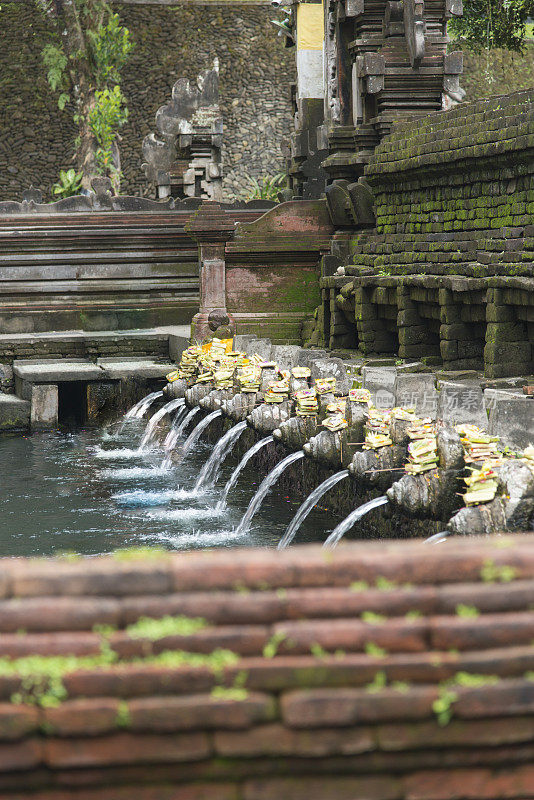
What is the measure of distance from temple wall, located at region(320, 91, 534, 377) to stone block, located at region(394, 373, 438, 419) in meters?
1.75

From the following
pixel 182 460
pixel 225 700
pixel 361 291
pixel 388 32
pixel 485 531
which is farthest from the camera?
pixel 388 32

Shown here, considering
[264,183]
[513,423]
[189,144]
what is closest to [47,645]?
[513,423]

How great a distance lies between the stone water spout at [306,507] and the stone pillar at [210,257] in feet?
19.3

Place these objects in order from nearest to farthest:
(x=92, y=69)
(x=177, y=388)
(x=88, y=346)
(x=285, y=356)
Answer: (x=285, y=356)
(x=177, y=388)
(x=88, y=346)
(x=92, y=69)

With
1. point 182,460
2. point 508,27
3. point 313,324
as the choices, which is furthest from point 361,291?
point 508,27

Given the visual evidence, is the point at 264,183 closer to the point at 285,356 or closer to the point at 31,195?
the point at 31,195

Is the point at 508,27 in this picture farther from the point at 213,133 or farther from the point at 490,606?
the point at 490,606

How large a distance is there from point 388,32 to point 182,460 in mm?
6464

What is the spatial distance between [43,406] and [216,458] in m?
3.47

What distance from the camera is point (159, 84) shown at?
3412 centimetres

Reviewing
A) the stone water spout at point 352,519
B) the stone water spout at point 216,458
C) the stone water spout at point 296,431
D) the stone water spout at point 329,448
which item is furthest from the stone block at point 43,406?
the stone water spout at point 352,519

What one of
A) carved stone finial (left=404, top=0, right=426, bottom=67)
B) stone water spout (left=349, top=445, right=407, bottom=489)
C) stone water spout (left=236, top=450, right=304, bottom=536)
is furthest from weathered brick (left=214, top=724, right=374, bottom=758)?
carved stone finial (left=404, top=0, right=426, bottom=67)

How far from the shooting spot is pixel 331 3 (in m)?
14.5

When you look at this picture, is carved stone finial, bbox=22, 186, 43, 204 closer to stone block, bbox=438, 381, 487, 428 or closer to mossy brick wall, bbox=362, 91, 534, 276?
mossy brick wall, bbox=362, 91, 534, 276
